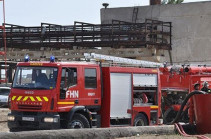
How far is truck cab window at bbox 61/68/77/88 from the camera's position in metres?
14.9

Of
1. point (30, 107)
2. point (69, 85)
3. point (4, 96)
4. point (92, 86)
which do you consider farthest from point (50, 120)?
point (4, 96)

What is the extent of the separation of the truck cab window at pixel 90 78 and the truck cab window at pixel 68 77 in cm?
57

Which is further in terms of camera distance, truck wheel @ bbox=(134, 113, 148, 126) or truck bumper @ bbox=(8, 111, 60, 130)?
truck wheel @ bbox=(134, 113, 148, 126)

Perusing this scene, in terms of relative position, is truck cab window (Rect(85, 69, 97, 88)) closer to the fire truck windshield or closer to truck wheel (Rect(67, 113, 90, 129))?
truck wheel (Rect(67, 113, 90, 129))

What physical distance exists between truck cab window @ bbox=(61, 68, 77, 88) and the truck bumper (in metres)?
0.98

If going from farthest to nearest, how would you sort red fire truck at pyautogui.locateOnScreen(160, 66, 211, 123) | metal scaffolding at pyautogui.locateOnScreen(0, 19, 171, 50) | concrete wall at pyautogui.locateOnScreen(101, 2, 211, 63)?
1. concrete wall at pyautogui.locateOnScreen(101, 2, 211, 63)
2. metal scaffolding at pyautogui.locateOnScreen(0, 19, 171, 50)
3. red fire truck at pyautogui.locateOnScreen(160, 66, 211, 123)

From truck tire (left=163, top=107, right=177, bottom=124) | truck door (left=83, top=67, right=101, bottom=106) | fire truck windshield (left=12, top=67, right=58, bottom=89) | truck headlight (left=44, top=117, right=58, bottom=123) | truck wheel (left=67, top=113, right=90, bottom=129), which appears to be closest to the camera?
truck headlight (left=44, top=117, right=58, bottom=123)

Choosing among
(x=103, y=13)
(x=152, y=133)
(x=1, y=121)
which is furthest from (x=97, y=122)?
(x=103, y=13)

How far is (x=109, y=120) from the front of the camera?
1634 cm

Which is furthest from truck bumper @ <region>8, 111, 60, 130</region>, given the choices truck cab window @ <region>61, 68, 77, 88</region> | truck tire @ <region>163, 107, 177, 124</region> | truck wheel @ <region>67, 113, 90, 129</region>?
truck tire @ <region>163, 107, 177, 124</region>

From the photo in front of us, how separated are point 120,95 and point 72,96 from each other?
7.56 feet

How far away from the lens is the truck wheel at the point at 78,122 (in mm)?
14970

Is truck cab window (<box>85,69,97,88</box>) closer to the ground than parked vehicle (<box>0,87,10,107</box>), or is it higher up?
higher up

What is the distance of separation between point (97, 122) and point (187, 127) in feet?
12.1
